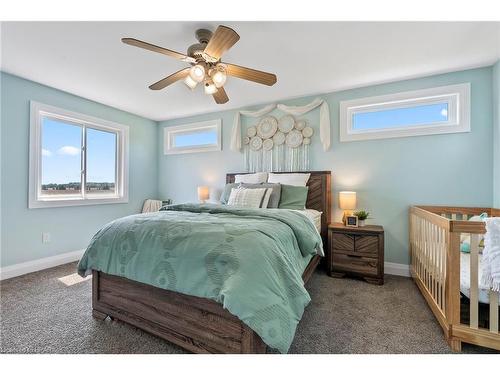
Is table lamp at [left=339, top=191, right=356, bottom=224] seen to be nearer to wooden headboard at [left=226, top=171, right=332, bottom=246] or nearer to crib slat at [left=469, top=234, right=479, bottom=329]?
wooden headboard at [left=226, top=171, right=332, bottom=246]

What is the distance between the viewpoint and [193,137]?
444 centimetres

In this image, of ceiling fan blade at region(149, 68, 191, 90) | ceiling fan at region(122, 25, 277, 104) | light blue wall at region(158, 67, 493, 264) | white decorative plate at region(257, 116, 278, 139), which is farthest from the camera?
white decorative plate at region(257, 116, 278, 139)

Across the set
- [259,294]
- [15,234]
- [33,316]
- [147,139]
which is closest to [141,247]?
[259,294]

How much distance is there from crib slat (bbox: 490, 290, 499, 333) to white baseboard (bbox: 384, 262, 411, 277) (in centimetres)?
145

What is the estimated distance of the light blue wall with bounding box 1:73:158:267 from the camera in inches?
106

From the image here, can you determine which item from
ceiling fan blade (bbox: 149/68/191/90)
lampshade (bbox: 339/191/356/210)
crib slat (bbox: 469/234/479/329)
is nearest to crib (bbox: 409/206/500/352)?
crib slat (bbox: 469/234/479/329)

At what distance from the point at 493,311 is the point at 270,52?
2633 mm

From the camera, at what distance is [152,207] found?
4.27 meters

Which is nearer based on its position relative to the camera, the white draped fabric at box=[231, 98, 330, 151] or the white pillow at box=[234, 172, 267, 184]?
the white draped fabric at box=[231, 98, 330, 151]

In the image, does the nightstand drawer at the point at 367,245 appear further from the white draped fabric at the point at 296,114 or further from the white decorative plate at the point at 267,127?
the white decorative plate at the point at 267,127

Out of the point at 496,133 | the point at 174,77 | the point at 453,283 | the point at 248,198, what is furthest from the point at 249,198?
the point at 496,133

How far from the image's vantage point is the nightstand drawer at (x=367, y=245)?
8.39ft

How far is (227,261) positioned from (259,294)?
238 millimetres

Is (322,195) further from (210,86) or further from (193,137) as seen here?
(193,137)
